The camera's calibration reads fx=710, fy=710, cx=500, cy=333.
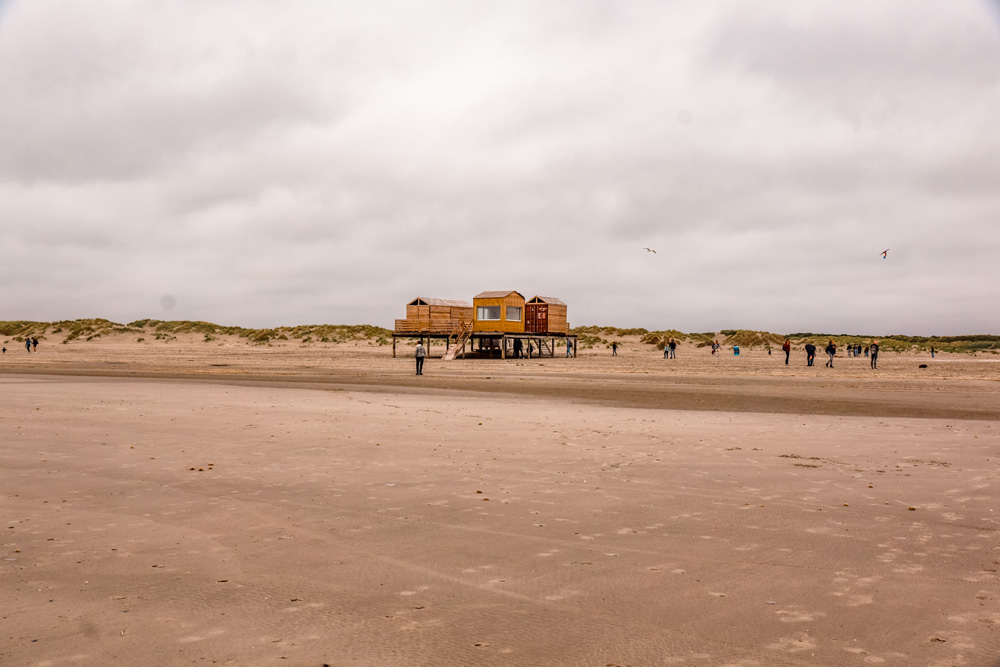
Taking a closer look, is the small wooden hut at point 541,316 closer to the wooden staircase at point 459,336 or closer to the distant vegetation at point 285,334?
the wooden staircase at point 459,336

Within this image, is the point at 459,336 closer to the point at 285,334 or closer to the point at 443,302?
the point at 443,302

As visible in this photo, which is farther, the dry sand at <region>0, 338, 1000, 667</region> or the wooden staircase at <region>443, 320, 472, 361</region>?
the wooden staircase at <region>443, 320, 472, 361</region>

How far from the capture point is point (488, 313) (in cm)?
5659

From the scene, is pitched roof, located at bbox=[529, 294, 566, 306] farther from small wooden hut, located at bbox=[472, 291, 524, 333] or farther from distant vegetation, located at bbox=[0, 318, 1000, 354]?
distant vegetation, located at bbox=[0, 318, 1000, 354]

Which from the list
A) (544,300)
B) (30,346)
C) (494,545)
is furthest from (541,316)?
(494,545)

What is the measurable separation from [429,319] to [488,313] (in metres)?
4.95

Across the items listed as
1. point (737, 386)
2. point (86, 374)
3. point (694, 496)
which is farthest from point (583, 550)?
point (86, 374)

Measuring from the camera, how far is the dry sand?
4.18 meters

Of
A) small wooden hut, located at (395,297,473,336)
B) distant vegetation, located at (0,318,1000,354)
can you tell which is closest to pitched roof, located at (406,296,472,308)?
small wooden hut, located at (395,297,473,336)

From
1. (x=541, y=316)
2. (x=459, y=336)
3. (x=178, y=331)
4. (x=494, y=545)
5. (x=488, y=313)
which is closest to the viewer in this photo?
(x=494, y=545)

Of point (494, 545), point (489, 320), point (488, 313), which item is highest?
point (488, 313)

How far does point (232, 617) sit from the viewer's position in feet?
14.7

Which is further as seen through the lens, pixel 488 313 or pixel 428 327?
pixel 428 327

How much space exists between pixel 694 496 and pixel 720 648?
4001 mm
